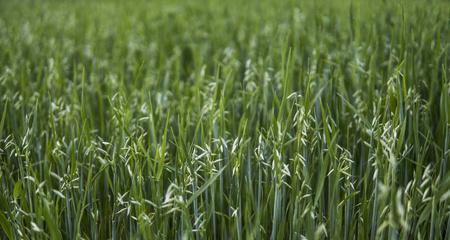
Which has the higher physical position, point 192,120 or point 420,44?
point 420,44

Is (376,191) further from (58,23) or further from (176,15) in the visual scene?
(58,23)

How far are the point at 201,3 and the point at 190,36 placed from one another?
5.12 ft

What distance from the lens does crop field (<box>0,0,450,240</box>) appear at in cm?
134

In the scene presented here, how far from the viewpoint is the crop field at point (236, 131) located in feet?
4.39

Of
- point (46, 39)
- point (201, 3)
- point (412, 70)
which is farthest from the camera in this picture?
point (201, 3)

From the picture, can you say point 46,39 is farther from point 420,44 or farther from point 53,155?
point 420,44

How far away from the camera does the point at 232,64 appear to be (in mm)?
2512

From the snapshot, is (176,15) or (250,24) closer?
(250,24)

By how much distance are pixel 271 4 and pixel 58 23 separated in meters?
2.01

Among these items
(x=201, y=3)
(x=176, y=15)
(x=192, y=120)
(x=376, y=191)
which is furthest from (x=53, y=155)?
(x=201, y=3)

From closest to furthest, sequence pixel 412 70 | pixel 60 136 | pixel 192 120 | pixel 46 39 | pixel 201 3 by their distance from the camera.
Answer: pixel 412 70 → pixel 60 136 → pixel 192 120 → pixel 46 39 → pixel 201 3

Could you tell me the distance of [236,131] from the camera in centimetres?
192

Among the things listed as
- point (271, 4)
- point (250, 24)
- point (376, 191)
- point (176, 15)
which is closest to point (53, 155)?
point (376, 191)

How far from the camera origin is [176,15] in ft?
13.5
